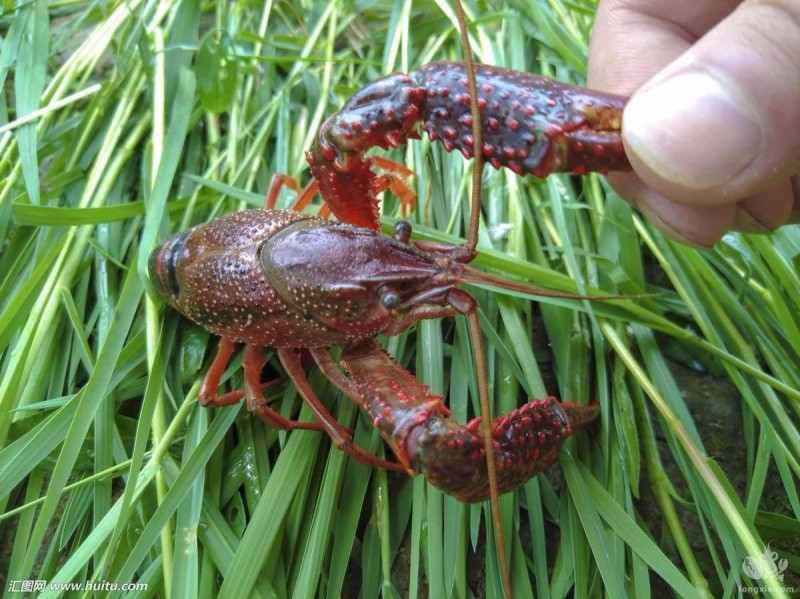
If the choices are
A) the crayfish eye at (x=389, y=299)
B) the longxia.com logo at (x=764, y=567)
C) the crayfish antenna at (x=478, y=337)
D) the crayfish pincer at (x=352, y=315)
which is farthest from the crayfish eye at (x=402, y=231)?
the longxia.com logo at (x=764, y=567)

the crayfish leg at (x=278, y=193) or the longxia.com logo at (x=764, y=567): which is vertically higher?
the crayfish leg at (x=278, y=193)

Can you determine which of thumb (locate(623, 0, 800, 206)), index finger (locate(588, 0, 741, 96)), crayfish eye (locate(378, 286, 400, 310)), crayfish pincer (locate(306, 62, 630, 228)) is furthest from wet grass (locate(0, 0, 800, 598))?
thumb (locate(623, 0, 800, 206))

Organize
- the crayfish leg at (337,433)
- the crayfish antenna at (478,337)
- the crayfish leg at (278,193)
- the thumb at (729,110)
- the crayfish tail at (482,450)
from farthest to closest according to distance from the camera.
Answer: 1. the crayfish leg at (278,193)
2. the crayfish leg at (337,433)
3. the crayfish tail at (482,450)
4. the crayfish antenna at (478,337)
5. the thumb at (729,110)

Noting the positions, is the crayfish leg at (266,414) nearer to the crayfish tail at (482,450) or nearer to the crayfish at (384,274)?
the crayfish at (384,274)

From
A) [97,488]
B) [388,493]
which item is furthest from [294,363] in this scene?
[97,488]

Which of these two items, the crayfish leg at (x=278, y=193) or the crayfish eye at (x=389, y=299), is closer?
the crayfish eye at (x=389, y=299)

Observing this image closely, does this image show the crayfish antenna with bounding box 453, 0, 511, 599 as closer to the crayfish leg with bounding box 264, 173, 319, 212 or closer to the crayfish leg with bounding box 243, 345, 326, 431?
the crayfish leg with bounding box 243, 345, 326, 431

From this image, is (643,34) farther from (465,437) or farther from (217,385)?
(217,385)
